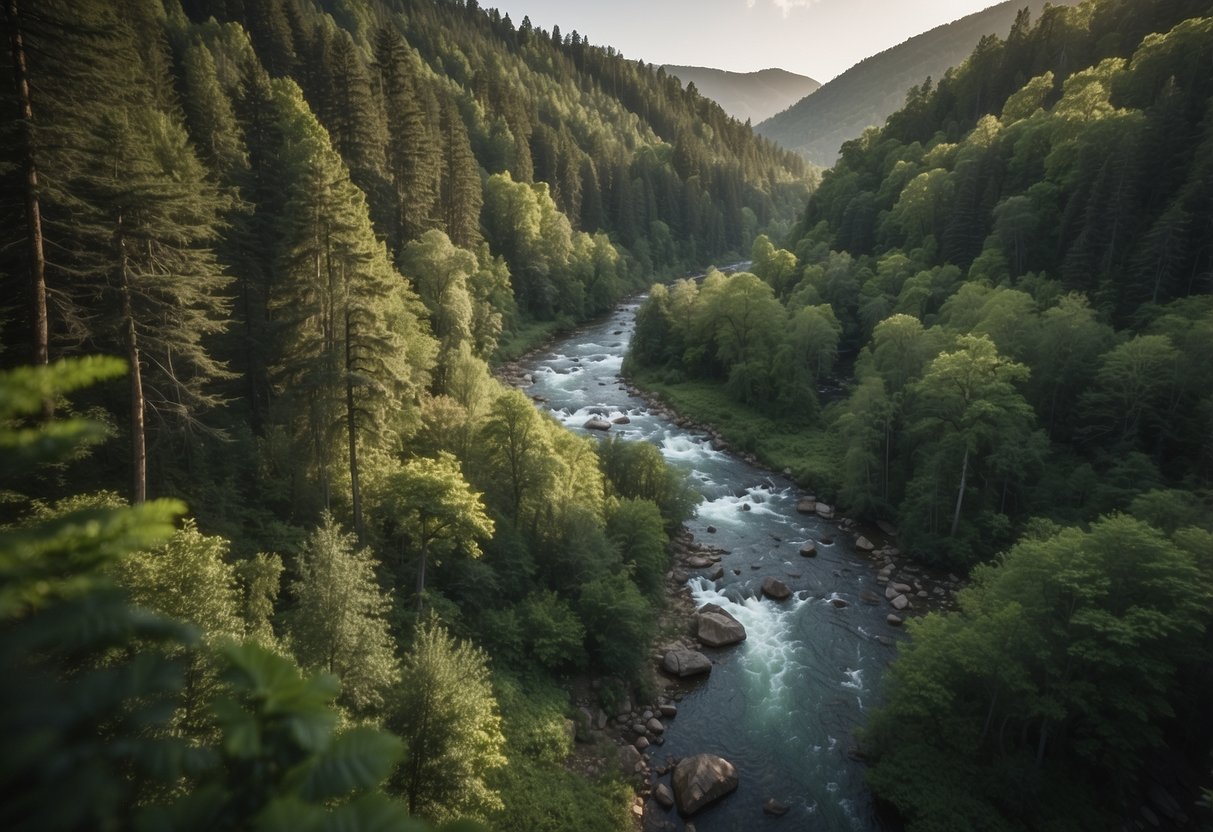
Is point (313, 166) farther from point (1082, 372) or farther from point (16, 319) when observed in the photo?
point (1082, 372)

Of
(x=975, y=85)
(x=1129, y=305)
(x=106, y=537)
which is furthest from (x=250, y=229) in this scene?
(x=975, y=85)

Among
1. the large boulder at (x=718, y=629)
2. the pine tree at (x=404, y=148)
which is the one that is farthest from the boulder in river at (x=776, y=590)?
the pine tree at (x=404, y=148)

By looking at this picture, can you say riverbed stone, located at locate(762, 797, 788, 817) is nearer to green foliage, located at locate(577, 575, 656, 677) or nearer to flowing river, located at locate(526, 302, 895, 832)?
flowing river, located at locate(526, 302, 895, 832)

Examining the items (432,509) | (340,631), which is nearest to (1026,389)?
(432,509)

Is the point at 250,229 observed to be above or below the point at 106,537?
above

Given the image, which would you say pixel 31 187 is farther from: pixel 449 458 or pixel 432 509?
pixel 449 458

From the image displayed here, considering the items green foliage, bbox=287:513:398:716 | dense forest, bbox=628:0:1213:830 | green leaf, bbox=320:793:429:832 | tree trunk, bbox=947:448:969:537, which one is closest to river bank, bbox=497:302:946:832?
dense forest, bbox=628:0:1213:830

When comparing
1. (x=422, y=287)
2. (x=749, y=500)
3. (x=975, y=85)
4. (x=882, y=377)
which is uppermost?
(x=975, y=85)
